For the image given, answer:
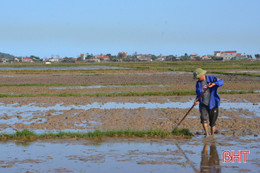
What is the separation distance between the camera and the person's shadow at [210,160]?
518 cm

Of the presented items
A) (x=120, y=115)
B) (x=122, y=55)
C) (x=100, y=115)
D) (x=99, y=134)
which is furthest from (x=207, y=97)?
(x=122, y=55)

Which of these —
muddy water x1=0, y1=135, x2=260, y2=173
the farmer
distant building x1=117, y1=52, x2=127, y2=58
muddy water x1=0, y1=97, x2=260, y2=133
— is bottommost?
muddy water x1=0, y1=97, x2=260, y2=133

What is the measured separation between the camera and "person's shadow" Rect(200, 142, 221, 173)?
5.18m

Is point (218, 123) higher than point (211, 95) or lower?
lower

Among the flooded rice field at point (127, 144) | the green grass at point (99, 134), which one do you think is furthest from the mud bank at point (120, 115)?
the green grass at point (99, 134)

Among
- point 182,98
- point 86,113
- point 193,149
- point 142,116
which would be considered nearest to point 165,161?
point 193,149

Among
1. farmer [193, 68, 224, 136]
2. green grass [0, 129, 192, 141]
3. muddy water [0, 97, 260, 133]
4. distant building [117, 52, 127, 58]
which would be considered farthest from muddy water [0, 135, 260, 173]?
distant building [117, 52, 127, 58]

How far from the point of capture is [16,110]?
1181cm

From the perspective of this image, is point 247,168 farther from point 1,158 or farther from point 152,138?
point 1,158

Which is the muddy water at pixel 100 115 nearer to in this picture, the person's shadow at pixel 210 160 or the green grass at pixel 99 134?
the green grass at pixel 99 134

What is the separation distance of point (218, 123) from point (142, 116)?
7.49ft

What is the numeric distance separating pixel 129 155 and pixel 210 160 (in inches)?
52.9

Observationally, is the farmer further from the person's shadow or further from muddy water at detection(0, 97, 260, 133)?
muddy water at detection(0, 97, 260, 133)

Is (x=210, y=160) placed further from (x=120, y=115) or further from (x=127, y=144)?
(x=120, y=115)
